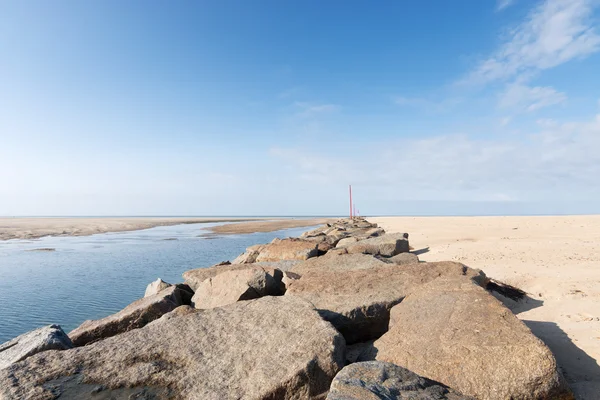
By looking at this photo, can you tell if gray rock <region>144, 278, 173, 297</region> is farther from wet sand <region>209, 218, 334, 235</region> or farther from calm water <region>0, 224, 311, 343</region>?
wet sand <region>209, 218, 334, 235</region>

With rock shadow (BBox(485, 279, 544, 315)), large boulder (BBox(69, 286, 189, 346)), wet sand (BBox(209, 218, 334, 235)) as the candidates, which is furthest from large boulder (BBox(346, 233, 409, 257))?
wet sand (BBox(209, 218, 334, 235))

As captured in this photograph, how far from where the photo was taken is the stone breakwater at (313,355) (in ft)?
10.5

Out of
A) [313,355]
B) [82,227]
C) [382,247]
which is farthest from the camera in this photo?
[82,227]

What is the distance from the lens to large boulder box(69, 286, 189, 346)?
5.71m

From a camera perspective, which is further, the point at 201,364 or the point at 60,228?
the point at 60,228

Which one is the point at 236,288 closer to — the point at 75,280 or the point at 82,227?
the point at 75,280

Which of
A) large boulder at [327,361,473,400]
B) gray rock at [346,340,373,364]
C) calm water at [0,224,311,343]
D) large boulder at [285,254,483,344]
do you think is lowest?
calm water at [0,224,311,343]

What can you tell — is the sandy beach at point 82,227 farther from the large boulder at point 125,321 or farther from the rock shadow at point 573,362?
the rock shadow at point 573,362

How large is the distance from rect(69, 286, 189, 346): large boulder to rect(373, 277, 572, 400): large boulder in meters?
3.89

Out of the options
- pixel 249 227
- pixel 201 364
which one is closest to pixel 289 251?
pixel 201 364

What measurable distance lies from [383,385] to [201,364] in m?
1.82

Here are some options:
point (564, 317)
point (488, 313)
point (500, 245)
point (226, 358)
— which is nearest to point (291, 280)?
point (226, 358)

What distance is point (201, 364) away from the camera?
146 inches

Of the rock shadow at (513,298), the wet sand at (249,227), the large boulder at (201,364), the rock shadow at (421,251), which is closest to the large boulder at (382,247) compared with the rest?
the rock shadow at (421,251)
